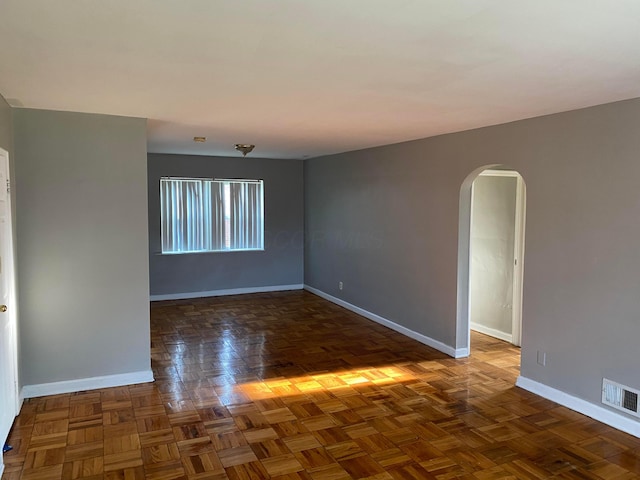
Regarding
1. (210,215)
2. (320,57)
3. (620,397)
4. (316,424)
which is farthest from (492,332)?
(210,215)

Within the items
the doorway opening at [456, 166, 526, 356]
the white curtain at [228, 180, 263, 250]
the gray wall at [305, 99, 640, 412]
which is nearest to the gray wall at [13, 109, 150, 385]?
the gray wall at [305, 99, 640, 412]

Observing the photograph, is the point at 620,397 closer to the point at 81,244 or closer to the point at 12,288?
the point at 81,244

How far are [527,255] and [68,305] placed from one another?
3448mm

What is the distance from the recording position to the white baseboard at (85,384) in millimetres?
3426

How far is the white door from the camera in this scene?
8.91ft

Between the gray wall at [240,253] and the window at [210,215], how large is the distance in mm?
96

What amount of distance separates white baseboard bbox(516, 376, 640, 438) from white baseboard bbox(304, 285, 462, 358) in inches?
29.6

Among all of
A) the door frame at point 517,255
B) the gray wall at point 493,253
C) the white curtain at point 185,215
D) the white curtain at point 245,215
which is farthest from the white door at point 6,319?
the white curtain at point 245,215

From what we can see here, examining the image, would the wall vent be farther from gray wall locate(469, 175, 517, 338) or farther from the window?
the window

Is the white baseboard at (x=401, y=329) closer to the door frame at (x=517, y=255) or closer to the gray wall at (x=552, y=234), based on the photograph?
the gray wall at (x=552, y=234)

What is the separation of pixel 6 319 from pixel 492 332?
448 cm

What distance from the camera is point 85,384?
11.8 ft

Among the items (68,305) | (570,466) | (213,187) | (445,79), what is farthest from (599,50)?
(213,187)

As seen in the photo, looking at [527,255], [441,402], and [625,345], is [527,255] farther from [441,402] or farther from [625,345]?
[441,402]
